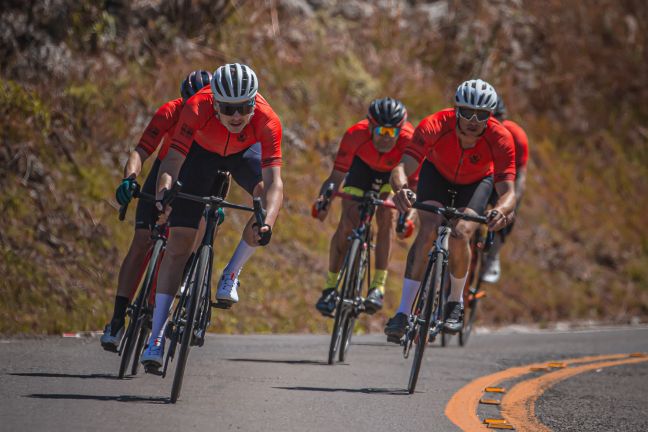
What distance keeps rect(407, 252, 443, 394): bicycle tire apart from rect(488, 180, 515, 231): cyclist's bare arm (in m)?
0.50

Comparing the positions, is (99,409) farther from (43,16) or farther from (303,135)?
(303,135)

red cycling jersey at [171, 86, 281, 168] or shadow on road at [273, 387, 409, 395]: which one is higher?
red cycling jersey at [171, 86, 281, 168]

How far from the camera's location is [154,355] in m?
7.76

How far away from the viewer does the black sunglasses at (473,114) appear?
972cm

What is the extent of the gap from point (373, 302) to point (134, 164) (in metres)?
3.42

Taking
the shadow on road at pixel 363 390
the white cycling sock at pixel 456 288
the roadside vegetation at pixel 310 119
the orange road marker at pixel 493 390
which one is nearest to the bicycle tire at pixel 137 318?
the shadow on road at pixel 363 390

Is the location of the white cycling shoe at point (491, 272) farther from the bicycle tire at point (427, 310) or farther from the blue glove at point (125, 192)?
the blue glove at point (125, 192)

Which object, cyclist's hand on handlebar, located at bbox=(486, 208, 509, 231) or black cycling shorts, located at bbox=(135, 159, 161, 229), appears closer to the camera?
black cycling shorts, located at bbox=(135, 159, 161, 229)

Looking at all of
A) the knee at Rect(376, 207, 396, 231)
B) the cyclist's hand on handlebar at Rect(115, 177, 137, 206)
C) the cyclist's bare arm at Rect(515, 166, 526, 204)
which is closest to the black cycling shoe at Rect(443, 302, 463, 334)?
the knee at Rect(376, 207, 396, 231)

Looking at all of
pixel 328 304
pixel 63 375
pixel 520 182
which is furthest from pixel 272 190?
pixel 520 182

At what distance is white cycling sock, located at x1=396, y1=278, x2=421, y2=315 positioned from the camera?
952 centimetres

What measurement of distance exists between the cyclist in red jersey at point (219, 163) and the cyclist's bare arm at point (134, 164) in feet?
1.17

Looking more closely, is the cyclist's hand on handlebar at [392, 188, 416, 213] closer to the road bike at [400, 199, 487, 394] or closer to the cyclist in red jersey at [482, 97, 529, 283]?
the road bike at [400, 199, 487, 394]

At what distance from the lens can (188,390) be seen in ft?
27.1
